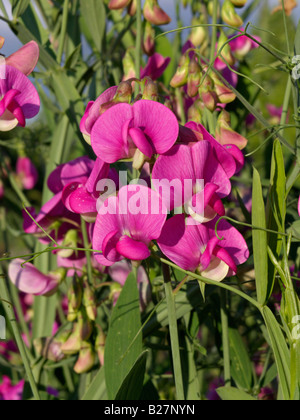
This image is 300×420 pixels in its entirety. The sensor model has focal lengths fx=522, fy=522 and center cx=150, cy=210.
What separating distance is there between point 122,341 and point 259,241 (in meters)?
A: 0.24

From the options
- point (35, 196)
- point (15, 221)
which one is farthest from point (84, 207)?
point (35, 196)

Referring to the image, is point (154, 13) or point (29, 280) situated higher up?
point (154, 13)

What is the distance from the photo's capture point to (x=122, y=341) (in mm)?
642

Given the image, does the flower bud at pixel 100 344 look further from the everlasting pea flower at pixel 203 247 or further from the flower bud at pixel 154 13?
the flower bud at pixel 154 13

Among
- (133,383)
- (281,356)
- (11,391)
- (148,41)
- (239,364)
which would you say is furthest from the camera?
(11,391)

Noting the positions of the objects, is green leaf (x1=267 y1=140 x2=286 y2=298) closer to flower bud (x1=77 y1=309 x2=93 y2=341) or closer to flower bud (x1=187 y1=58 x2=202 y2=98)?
flower bud (x1=187 y1=58 x2=202 y2=98)

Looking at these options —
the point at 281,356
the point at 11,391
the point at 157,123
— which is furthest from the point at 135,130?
the point at 11,391

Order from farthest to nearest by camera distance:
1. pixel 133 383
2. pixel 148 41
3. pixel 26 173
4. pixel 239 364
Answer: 1. pixel 26 173
2. pixel 148 41
3. pixel 239 364
4. pixel 133 383

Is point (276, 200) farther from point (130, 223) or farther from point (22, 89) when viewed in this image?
point (22, 89)

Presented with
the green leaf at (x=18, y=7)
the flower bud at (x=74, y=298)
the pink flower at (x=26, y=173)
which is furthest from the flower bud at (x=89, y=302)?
the pink flower at (x=26, y=173)

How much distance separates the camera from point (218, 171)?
547mm

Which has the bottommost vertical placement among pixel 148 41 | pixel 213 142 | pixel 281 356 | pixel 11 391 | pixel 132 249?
pixel 11 391

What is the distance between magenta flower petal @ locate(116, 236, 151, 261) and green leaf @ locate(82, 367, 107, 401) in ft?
0.94
